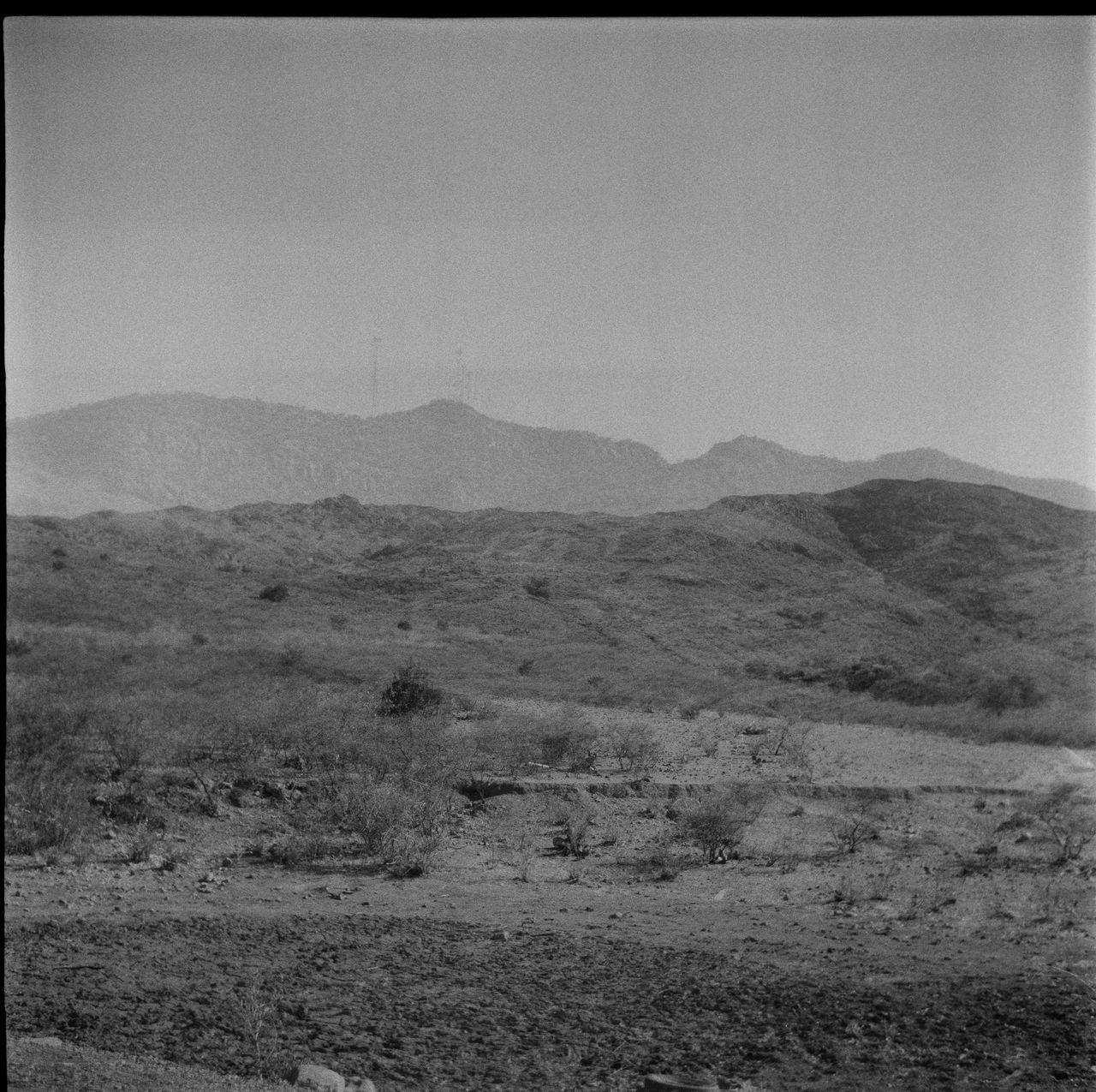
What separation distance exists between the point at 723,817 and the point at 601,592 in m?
1.24

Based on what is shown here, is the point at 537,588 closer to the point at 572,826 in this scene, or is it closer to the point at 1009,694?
the point at 572,826

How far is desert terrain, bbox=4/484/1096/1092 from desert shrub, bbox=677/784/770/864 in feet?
0.06

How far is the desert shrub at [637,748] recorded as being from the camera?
196 inches

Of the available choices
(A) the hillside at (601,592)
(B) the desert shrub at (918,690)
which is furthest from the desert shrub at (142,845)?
(B) the desert shrub at (918,690)

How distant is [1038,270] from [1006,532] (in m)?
1.19

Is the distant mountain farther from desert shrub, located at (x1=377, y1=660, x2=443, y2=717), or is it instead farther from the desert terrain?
desert shrub, located at (x1=377, y1=660, x2=443, y2=717)

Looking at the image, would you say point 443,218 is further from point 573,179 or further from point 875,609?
point 875,609

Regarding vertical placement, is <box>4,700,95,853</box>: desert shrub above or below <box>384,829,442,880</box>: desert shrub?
above

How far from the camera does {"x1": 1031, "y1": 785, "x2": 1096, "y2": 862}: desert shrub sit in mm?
4184

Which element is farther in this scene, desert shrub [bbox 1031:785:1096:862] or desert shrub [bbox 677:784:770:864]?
desert shrub [bbox 677:784:770:864]

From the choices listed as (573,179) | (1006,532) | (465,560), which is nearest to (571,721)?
(465,560)

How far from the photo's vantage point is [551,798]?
483 cm

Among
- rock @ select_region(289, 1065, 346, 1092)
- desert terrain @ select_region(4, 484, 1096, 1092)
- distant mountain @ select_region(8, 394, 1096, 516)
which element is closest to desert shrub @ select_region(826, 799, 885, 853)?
desert terrain @ select_region(4, 484, 1096, 1092)

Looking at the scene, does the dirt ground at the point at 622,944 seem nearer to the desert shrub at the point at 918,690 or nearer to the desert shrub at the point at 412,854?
the desert shrub at the point at 412,854
